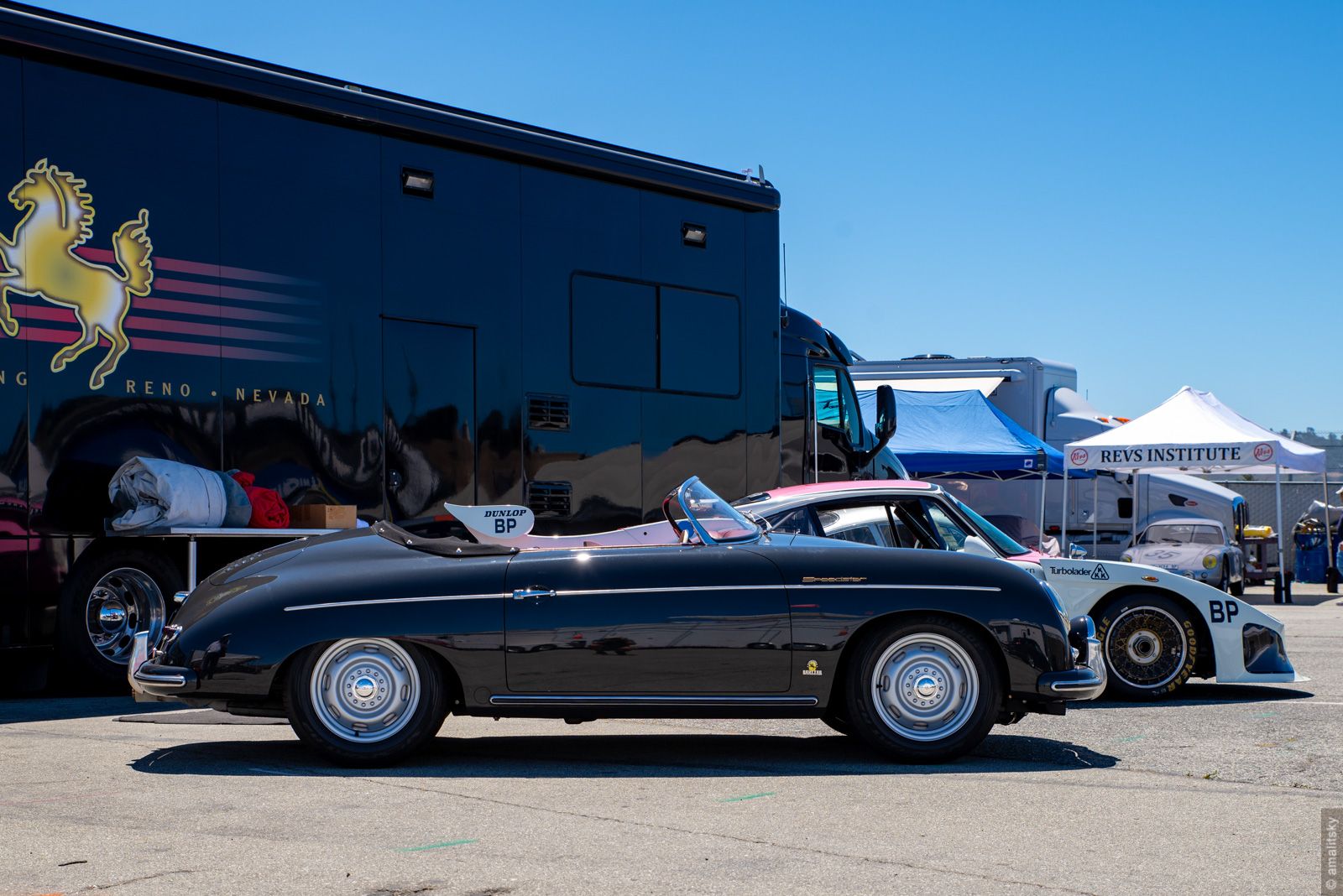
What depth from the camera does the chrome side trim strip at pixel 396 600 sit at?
6.04 metres

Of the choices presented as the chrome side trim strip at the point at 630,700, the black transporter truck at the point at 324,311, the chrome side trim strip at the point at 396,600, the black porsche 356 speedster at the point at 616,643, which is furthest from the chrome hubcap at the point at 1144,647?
the chrome side trim strip at the point at 396,600

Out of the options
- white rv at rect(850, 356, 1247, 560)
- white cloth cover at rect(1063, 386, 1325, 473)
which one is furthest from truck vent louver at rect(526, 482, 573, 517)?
white rv at rect(850, 356, 1247, 560)

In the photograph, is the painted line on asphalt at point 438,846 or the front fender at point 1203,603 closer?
the painted line on asphalt at point 438,846

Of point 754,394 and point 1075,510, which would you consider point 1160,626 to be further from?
point 1075,510

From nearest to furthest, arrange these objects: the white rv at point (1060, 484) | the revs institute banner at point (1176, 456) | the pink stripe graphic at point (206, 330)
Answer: the pink stripe graphic at point (206, 330)
the revs institute banner at point (1176, 456)
the white rv at point (1060, 484)

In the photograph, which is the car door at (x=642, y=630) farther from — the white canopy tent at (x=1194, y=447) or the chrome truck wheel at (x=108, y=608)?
the white canopy tent at (x=1194, y=447)

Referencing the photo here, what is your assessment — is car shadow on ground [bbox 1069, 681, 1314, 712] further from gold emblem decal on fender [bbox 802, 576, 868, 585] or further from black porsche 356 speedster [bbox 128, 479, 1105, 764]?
gold emblem decal on fender [bbox 802, 576, 868, 585]

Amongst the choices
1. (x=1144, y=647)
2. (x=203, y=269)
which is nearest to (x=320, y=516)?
(x=203, y=269)

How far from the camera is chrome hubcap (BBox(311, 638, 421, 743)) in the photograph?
605 centimetres

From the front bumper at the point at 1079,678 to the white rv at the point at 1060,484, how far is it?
15855mm

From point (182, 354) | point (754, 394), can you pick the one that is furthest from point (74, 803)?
point (754, 394)

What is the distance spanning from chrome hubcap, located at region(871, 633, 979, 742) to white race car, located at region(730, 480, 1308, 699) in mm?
1697

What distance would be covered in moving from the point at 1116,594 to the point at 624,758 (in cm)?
383

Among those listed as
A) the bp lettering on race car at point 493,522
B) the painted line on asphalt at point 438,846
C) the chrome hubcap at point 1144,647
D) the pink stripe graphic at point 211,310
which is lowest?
the painted line on asphalt at point 438,846
